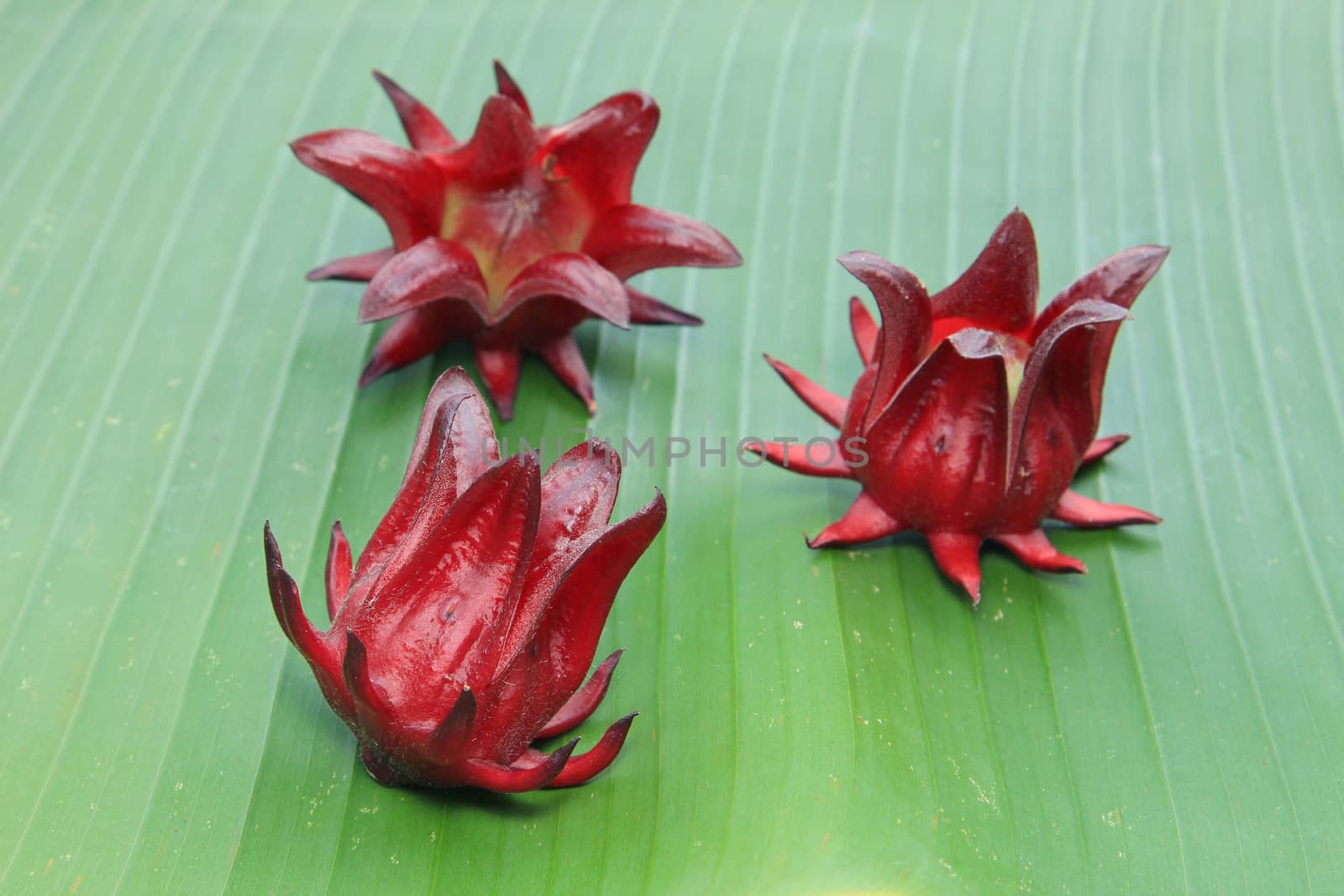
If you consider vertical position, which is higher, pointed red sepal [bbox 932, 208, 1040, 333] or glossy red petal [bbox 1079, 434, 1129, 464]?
pointed red sepal [bbox 932, 208, 1040, 333]

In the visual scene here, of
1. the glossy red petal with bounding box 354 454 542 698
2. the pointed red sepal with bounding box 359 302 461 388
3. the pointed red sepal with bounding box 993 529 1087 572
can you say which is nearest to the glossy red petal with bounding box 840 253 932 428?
the pointed red sepal with bounding box 993 529 1087 572

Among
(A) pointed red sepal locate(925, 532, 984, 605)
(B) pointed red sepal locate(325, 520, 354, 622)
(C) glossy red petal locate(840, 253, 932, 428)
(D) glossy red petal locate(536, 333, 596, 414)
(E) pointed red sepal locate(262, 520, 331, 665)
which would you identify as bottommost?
(B) pointed red sepal locate(325, 520, 354, 622)

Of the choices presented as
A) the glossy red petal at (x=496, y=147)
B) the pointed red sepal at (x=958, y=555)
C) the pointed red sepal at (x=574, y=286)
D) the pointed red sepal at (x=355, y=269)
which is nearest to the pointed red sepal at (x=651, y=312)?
the pointed red sepal at (x=574, y=286)

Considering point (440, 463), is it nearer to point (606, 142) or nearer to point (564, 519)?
point (564, 519)

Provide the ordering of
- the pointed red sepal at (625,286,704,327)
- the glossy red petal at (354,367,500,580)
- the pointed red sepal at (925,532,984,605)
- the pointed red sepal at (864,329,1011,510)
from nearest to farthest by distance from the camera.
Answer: the glossy red petal at (354,367,500,580) → the pointed red sepal at (864,329,1011,510) → the pointed red sepal at (925,532,984,605) → the pointed red sepal at (625,286,704,327)

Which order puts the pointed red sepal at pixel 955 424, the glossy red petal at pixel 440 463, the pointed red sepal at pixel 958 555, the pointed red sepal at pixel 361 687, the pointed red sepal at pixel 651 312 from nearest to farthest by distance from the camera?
the pointed red sepal at pixel 361 687
the glossy red petal at pixel 440 463
the pointed red sepal at pixel 955 424
the pointed red sepal at pixel 958 555
the pointed red sepal at pixel 651 312

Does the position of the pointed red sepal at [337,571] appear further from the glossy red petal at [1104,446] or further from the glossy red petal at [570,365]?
the glossy red petal at [1104,446]

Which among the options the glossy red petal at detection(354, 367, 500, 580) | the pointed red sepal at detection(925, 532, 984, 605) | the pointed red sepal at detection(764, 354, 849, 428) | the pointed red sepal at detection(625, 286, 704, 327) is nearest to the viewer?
the glossy red petal at detection(354, 367, 500, 580)

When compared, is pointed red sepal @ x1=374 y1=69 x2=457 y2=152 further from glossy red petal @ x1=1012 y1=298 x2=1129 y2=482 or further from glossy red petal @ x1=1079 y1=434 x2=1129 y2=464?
glossy red petal @ x1=1079 y1=434 x2=1129 y2=464
